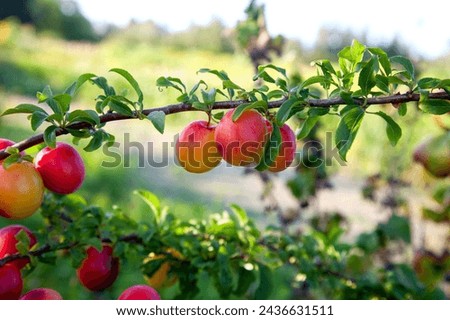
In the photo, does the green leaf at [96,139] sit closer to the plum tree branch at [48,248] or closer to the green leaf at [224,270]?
the plum tree branch at [48,248]

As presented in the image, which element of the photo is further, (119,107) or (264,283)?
(264,283)

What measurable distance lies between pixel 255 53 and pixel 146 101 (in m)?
5.96

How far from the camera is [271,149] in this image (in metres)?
0.74

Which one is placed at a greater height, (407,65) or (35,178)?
(407,65)

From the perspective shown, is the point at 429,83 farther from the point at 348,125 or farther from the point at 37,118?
the point at 37,118

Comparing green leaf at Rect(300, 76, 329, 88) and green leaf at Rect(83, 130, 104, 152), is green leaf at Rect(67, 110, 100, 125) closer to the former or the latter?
green leaf at Rect(83, 130, 104, 152)

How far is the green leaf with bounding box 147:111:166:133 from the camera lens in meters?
0.69

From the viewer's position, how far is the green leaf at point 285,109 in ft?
2.35

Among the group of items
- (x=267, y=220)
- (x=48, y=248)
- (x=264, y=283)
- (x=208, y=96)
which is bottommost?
(x=267, y=220)

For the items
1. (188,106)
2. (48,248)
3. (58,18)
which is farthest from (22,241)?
(58,18)

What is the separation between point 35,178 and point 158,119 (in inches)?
7.3

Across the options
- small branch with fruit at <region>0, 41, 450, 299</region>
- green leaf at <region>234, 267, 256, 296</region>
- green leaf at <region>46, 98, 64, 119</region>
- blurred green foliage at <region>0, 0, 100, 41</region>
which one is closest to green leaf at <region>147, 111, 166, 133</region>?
small branch with fruit at <region>0, 41, 450, 299</region>

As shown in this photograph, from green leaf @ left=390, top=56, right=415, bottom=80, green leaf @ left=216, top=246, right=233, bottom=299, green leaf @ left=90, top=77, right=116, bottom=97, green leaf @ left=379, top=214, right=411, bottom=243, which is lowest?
green leaf @ left=379, top=214, right=411, bottom=243
